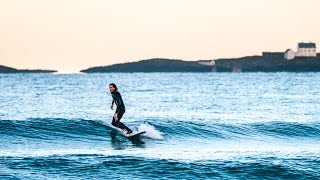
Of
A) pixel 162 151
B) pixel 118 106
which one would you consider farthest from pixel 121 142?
pixel 162 151

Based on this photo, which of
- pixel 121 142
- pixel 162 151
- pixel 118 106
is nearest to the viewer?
pixel 162 151

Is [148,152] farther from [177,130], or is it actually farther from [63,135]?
[177,130]

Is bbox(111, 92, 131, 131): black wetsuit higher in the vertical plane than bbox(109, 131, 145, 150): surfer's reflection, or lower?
higher

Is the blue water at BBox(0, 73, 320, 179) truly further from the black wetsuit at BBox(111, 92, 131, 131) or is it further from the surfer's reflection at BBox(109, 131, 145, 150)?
the black wetsuit at BBox(111, 92, 131, 131)

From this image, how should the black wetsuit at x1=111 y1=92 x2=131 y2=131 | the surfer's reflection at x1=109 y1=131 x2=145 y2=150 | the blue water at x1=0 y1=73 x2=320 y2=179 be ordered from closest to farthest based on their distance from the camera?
the blue water at x1=0 y1=73 x2=320 y2=179
the surfer's reflection at x1=109 y1=131 x2=145 y2=150
the black wetsuit at x1=111 y1=92 x2=131 y2=131

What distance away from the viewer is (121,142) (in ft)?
74.8

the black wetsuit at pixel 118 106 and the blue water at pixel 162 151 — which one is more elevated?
the black wetsuit at pixel 118 106

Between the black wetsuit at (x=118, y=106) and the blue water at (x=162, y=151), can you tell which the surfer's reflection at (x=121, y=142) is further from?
the black wetsuit at (x=118, y=106)

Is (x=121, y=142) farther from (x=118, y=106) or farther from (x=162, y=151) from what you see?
(x=162, y=151)

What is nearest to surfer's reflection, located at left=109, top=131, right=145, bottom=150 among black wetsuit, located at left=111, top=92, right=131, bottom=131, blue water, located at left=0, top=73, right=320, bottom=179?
blue water, located at left=0, top=73, right=320, bottom=179

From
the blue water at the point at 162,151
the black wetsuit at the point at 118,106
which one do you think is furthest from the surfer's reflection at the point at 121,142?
the black wetsuit at the point at 118,106

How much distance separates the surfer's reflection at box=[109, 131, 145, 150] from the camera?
2158 centimetres

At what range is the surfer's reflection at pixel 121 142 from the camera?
2158 cm

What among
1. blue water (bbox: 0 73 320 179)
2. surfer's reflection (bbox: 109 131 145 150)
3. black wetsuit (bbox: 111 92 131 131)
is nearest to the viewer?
blue water (bbox: 0 73 320 179)
